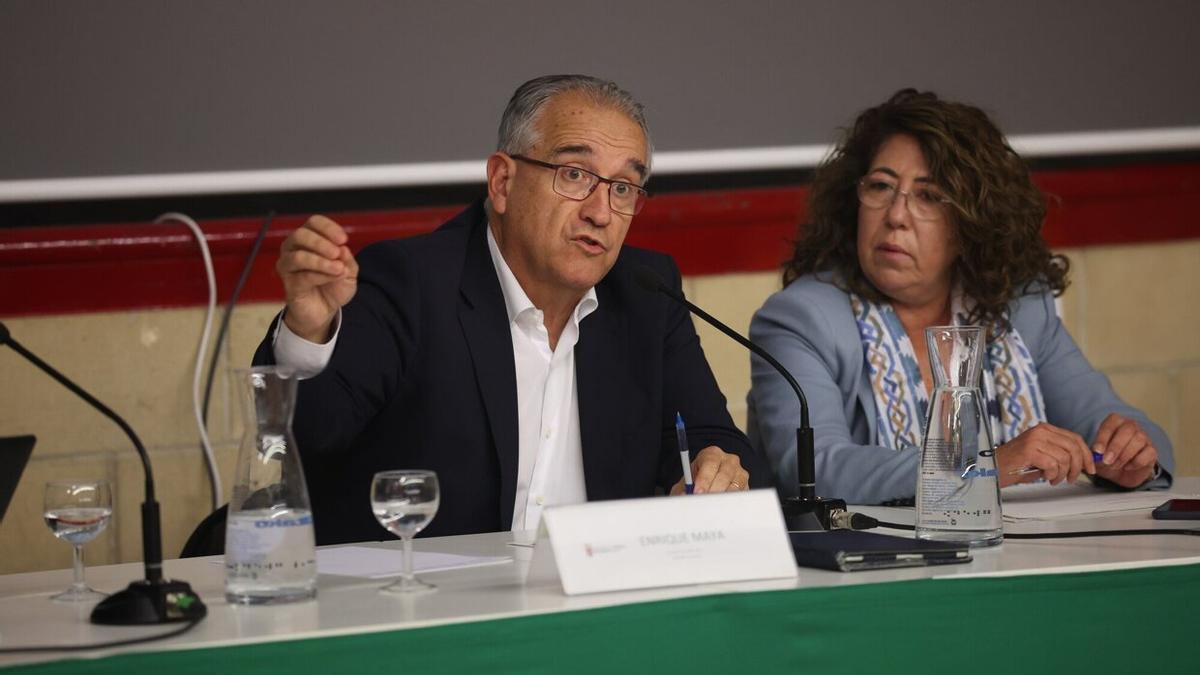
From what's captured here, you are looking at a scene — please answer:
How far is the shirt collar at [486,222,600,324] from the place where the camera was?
2.17m

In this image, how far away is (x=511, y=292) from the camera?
85.8 inches

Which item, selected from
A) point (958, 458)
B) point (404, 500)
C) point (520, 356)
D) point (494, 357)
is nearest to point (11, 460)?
point (404, 500)

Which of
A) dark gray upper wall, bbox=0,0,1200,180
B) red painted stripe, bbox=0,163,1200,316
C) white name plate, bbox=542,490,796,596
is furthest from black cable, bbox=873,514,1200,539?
dark gray upper wall, bbox=0,0,1200,180

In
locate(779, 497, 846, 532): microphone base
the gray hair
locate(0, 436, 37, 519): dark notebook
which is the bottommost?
locate(779, 497, 846, 532): microphone base

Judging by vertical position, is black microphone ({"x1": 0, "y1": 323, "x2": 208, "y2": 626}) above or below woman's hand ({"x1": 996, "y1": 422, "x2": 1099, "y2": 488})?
below

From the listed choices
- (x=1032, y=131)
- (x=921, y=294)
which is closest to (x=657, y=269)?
(x=921, y=294)

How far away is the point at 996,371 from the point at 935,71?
975 mm

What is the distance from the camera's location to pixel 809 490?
69.5 inches

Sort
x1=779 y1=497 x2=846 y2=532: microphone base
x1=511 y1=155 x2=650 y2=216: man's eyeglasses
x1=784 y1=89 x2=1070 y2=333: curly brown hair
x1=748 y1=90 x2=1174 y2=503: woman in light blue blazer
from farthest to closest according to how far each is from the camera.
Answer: x1=784 y1=89 x2=1070 y2=333: curly brown hair, x1=748 y1=90 x2=1174 y2=503: woman in light blue blazer, x1=511 y1=155 x2=650 y2=216: man's eyeglasses, x1=779 y1=497 x2=846 y2=532: microphone base

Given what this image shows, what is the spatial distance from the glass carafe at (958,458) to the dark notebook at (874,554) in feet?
0.37

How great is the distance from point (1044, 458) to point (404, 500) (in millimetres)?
1029

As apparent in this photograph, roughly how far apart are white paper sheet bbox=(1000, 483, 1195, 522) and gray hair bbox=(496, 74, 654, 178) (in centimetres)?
76

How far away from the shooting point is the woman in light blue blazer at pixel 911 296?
2.40m

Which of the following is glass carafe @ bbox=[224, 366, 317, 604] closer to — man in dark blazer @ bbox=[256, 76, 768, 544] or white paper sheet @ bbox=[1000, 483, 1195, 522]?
man in dark blazer @ bbox=[256, 76, 768, 544]
